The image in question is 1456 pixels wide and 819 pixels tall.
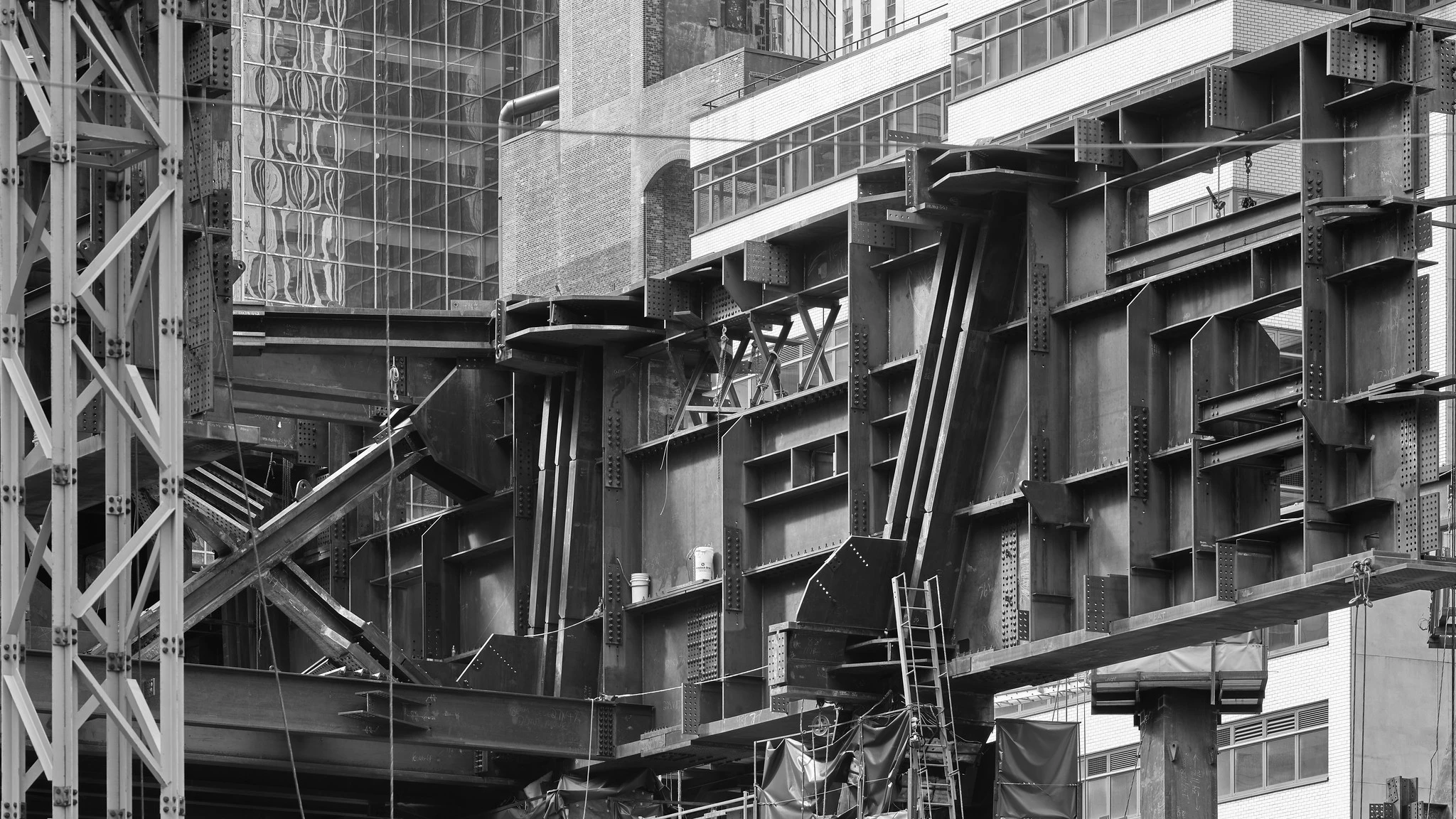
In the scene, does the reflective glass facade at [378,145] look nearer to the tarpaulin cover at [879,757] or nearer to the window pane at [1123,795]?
the window pane at [1123,795]

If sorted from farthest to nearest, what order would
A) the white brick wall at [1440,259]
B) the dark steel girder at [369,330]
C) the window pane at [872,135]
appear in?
the window pane at [872,135] < the white brick wall at [1440,259] < the dark steel girder at [369,330]

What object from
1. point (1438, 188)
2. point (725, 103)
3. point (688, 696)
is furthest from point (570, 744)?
point (725, 103)

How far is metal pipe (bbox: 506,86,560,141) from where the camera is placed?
78625mm

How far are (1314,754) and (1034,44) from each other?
16256 mm

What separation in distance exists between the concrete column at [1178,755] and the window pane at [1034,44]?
990 inches

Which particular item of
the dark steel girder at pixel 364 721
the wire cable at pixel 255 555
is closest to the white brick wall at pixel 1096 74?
the wire cable at pixel 255 555

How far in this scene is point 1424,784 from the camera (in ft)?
155

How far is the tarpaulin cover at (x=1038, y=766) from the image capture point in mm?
27156

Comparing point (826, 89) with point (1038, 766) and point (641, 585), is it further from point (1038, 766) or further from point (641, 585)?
point (1038, 766)

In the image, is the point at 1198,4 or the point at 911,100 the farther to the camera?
the point at 911,100

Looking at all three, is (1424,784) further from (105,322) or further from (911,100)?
(105,322)

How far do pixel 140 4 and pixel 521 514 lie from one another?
36.2 ft

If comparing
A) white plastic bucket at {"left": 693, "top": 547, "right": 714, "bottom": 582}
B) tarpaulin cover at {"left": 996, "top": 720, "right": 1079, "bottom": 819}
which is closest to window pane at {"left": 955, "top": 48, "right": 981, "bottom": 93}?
white plastic bucket at {"left": 693, "top": 547, "right": 714, "bottom": 582}

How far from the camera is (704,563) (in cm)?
2983
